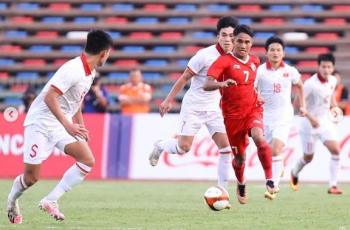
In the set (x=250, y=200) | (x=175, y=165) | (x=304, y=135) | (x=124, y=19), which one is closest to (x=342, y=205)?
(x=250, y=200)

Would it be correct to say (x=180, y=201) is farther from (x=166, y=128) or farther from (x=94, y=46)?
(x=166, y=128)

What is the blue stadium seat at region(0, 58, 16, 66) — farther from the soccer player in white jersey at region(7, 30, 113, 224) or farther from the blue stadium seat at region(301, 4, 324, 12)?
the soccer player in white jersey at region(7, 30, 113, 224)

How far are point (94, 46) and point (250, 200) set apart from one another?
486 cm

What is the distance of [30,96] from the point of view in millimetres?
22781

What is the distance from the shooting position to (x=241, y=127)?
40.6 feet

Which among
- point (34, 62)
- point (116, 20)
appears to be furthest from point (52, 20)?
point (116, 20)

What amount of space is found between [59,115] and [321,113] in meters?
8.13

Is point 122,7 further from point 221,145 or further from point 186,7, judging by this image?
point 221,145

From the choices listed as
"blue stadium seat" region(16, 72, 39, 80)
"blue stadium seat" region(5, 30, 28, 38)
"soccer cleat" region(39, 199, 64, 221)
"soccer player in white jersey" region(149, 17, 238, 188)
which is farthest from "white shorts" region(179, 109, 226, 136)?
"blue stadium seat" region(5, 30, 28, 38)

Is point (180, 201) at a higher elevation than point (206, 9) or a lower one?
lower

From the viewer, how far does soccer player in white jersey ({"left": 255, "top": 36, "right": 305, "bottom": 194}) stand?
47.9 ft

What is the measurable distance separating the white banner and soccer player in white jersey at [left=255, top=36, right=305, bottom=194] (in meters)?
5.04

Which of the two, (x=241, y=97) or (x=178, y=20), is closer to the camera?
(x=241, y=97)

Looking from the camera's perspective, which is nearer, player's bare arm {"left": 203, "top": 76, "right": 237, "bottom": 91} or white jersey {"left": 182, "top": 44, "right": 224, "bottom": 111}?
player's bare arm {"left": 203, "top": 76, "right": 237, "bottom": 91}
